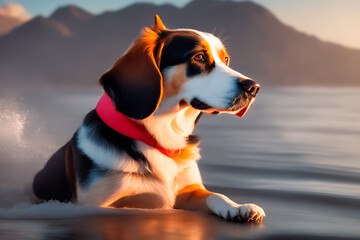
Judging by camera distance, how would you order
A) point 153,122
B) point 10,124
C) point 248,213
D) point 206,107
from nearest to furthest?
1. point 248,213
2. point 206,107
3. point 153,122
4. point 10,124

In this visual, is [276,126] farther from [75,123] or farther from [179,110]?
[179,110]

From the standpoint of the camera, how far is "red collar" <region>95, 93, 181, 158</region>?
13.5 feet

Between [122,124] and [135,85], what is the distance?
26cm

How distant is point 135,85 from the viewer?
13.5 ft

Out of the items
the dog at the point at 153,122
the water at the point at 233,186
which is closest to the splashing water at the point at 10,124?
the water at the point at 233,186

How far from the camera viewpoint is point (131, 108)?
4.08 meters

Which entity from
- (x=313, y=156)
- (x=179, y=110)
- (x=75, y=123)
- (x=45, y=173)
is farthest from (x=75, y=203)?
(x=75, y=123)

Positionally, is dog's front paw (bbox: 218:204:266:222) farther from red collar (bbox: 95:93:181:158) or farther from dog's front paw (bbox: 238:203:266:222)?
red collar (bbox: 95:93:181:158)

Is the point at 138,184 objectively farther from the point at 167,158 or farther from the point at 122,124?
the point at 122,124

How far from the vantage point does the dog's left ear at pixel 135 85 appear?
13.4 feet

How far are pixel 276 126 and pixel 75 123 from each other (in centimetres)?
318

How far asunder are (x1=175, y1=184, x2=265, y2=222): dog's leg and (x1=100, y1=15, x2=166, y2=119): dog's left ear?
2.24 ft

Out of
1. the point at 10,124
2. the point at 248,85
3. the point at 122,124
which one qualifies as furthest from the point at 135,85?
the point at 10,124

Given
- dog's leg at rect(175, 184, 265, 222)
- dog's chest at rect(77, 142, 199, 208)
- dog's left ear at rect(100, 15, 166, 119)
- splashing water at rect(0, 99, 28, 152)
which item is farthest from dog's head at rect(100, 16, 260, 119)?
splashing water at rect(0, 99, 28, 152)
